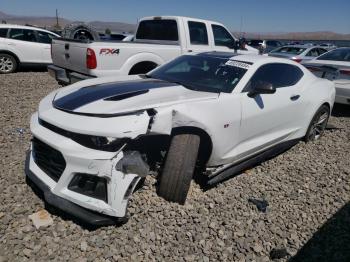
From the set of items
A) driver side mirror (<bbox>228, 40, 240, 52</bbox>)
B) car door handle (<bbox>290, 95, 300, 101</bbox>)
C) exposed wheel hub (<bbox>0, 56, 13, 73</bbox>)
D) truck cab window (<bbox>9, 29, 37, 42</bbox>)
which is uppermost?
truck cab window (<bbox>9, 29, 37, 42</bbox>)

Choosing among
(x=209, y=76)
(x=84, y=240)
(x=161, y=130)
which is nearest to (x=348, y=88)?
(x=209, y=76)

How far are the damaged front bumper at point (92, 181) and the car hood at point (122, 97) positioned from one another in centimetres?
37

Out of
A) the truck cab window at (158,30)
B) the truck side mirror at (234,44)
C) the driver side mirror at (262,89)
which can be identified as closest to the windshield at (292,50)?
the truck side mirror at (234,44)

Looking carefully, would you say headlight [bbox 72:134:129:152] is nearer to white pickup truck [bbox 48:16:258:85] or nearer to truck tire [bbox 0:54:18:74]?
white pickup truck [bbox 48:16:258:85]

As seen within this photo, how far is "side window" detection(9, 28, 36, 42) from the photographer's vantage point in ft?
35.5

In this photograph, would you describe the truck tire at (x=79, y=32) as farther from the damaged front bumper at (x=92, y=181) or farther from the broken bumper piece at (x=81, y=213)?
the broken bumper piece at (x=81, y=213)

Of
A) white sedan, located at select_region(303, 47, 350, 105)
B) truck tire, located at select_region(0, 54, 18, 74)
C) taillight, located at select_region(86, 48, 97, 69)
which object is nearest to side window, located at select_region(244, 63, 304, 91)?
white sedan, located at select_region(303, 47, 350, 105)

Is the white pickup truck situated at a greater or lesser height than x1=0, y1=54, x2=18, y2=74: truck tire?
greater

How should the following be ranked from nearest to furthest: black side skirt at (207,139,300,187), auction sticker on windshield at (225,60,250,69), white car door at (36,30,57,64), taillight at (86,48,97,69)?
black side skirt at (207,139,300,187)
auction sticker on windshield at (225,60,250,69)
taillight at (86,48,97,69)
white car door at (36,30,57,64)

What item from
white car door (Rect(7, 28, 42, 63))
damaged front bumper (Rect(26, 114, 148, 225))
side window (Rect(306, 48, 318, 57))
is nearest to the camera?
damaged front bumper (Rect(26, 114, 148, 225))

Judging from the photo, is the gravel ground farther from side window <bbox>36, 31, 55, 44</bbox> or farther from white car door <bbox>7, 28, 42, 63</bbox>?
side window <bbox>36, 31, 55, 44</bbox>

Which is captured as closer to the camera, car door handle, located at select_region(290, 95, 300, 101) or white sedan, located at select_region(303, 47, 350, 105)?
car door handle, located at select_region(290, 95, 300, 101)

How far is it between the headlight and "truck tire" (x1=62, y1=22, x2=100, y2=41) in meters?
6.53

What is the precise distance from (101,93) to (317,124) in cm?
366
